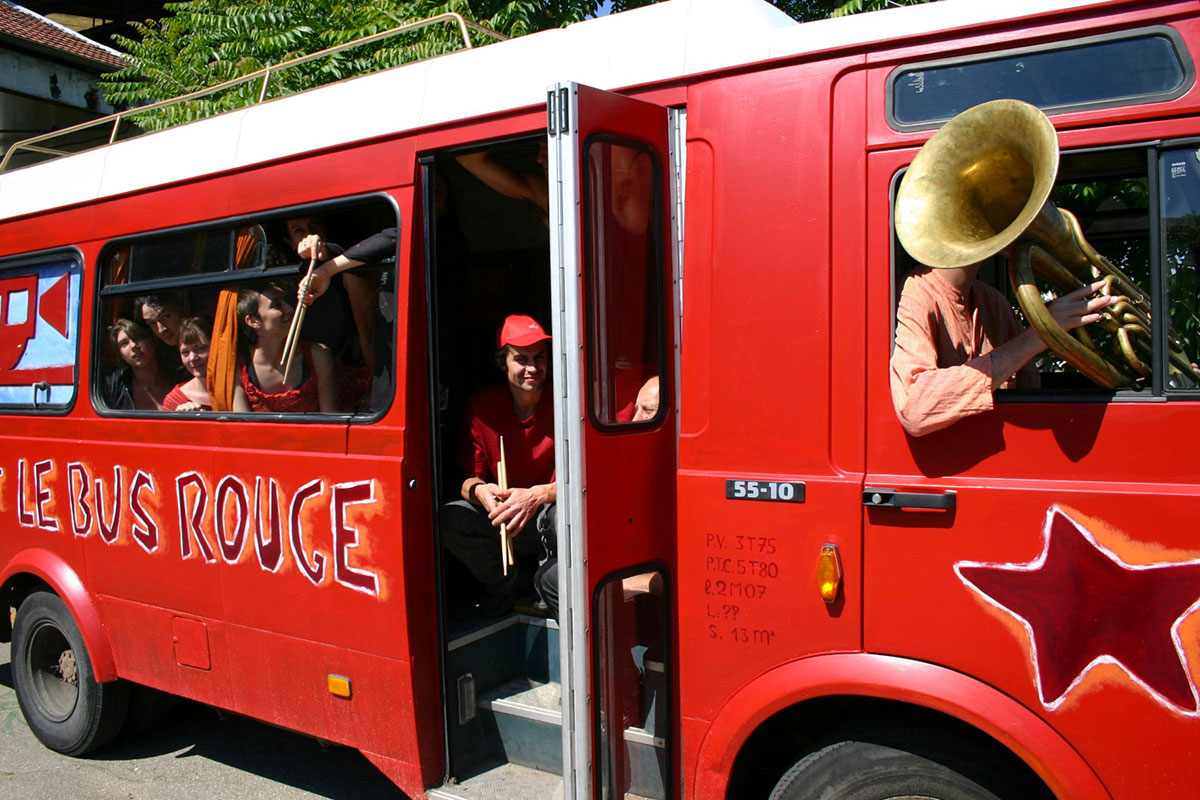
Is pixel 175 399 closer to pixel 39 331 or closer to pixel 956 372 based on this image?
pixel 39 331

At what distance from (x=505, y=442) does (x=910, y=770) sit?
77.9 inches

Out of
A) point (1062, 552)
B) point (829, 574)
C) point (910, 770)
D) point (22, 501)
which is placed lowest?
point (910, 770)

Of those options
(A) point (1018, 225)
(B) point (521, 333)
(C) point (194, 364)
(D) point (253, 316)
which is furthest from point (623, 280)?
(C) point (194, 364)

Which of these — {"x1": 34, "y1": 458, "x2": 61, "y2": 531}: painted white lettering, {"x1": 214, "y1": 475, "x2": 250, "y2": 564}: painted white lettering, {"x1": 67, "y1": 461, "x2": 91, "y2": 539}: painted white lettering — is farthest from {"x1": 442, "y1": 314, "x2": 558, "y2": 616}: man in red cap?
{"x1": 34, "y1": 458, "x2": 61, "y2": 531}: painted white lettering

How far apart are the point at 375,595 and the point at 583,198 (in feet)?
5.38

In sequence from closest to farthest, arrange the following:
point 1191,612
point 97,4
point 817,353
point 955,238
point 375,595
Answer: point 1191,612 → point 955,238 → point 817,353 → point 375,595 → point 97,4

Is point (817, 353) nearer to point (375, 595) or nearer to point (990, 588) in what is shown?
point (990, 588)

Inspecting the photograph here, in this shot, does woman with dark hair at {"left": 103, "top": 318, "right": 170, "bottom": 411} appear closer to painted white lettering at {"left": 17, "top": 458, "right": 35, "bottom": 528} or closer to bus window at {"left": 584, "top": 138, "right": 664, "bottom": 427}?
painted white lettering at {"left": 17, "top": 458, "right": 35, "bottom": 528}

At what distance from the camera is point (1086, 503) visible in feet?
7.77

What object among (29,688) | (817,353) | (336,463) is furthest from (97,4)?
(817,353)

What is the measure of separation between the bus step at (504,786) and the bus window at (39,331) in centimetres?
281

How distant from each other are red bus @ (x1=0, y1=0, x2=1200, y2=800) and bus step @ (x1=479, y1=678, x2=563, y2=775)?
0.05 feet

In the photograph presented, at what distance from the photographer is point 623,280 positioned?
3033 millimetres

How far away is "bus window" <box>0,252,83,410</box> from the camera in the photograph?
490 centimetres
